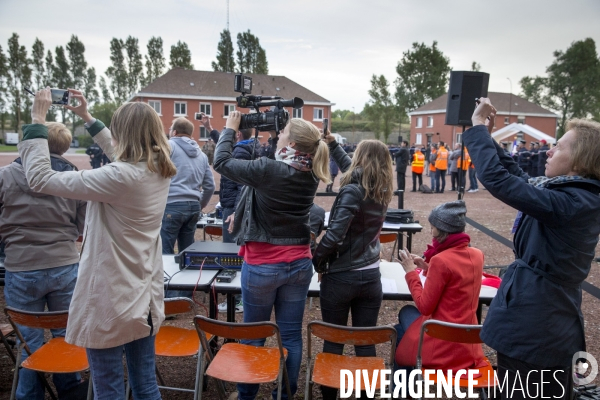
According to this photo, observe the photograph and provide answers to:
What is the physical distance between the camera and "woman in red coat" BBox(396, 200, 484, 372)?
8.46ft

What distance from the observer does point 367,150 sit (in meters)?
2.93

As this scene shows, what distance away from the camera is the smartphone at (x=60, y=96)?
92.0 inches

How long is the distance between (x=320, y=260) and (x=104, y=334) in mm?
1326

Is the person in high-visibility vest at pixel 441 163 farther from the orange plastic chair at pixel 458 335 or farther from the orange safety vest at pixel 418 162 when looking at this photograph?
the orange plastic chair at pixel 458 335

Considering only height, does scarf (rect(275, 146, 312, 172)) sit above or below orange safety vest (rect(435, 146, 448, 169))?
above

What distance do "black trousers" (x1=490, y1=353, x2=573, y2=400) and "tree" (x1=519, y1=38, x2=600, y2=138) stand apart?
174 ft

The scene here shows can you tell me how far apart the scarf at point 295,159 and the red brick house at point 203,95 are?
131 feet

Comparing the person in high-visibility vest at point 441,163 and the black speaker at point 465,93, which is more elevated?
the black speaker at point 465,93

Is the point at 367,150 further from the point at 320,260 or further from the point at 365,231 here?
the point at 320,260

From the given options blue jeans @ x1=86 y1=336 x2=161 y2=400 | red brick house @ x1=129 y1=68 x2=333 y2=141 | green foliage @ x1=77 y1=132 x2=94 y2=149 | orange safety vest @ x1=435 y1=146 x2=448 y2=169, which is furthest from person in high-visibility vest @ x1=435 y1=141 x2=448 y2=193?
green foliage @ x1=77 y1=132 x2=94 y2=149

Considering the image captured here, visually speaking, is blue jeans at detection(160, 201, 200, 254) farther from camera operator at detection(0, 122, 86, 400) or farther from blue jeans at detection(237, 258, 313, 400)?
blue jeans at detection(237, 258, 313, 400)

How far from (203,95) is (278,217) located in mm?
44131

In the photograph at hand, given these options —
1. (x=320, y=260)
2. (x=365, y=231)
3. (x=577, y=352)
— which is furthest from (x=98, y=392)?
(x=577, y=352)

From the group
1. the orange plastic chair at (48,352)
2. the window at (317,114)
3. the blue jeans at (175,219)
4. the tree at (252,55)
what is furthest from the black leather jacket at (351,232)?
the tree at (252,55)
